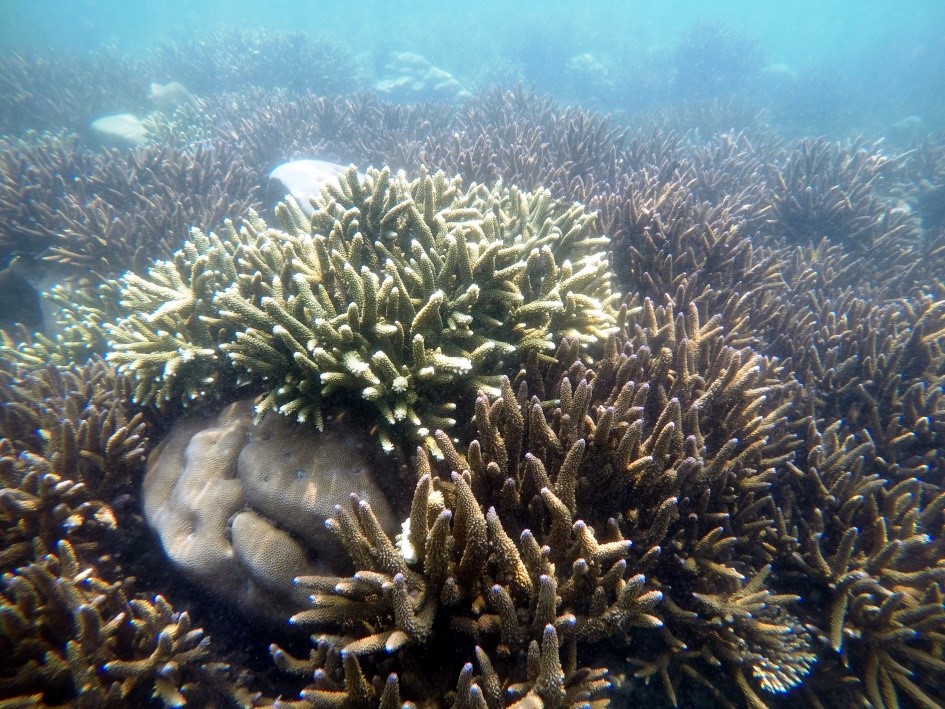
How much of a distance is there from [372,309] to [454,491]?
110 cm

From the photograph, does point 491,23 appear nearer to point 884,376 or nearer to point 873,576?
point 884,376

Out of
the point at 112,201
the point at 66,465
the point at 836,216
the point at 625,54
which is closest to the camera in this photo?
the point at 66,465

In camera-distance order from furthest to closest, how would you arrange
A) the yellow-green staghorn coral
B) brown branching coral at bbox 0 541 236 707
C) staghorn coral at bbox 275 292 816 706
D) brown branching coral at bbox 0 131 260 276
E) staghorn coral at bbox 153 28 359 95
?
staghorn coral at bbox 153 28 359 95, brown branching coral at bbox 0 131 260 276, the yellow-green staghorn coral, brown branching coral at bbox 0 541 236 707, staghorn coral at bbox 275 292 816 706

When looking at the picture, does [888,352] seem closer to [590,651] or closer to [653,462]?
[653,462]

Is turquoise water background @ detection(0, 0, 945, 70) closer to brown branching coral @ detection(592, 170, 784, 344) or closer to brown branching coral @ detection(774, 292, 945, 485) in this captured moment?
brown branching coral @ detection(592, 170, 784, 344)

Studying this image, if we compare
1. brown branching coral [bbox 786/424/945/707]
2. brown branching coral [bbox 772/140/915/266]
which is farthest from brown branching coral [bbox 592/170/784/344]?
brown branching coral [bbox 772/140/915/266]

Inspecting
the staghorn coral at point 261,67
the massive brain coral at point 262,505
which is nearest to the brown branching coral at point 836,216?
the massive brain coral at point 262,505

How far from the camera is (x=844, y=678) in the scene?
2518mm

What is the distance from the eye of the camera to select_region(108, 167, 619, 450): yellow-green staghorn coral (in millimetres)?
2596

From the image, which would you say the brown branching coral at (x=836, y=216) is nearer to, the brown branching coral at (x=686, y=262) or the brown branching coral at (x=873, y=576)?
the brown branching coral at (x=686, y=262)

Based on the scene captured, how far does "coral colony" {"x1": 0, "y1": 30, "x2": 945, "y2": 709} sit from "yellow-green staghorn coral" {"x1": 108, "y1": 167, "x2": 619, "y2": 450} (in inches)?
0.9

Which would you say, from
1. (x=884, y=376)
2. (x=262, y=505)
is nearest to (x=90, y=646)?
(x=262, y=505)

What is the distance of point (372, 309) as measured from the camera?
103 inches

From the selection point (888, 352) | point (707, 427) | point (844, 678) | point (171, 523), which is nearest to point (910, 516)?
point (844, 678)
